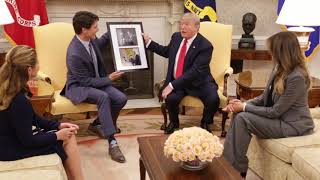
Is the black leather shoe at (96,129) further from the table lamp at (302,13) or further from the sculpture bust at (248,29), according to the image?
the sculpture bust at (248,29)

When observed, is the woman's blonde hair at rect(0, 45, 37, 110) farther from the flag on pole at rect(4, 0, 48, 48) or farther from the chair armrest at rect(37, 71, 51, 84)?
the flag on pole at rect(4, 0, 48, 48)

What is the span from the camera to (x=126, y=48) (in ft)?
11.7

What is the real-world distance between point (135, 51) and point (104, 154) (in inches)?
41.2

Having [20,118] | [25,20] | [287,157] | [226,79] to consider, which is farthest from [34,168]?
[25,20]

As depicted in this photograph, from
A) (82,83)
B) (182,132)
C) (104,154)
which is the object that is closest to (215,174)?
(182,132)

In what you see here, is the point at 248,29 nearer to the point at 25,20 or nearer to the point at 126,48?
the point at 126,48

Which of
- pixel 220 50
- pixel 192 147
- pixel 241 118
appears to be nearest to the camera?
pixel 192 147

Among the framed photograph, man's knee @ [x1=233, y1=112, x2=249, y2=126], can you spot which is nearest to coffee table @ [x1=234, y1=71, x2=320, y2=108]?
man's knee @ [x1=233, y1=112, x2=249, y2=126]

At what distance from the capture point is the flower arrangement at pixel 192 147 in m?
1.84

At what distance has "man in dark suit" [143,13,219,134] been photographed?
338 centimetres

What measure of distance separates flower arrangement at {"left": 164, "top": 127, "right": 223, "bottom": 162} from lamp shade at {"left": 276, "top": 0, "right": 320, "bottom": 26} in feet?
5.01

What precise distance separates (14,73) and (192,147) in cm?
100

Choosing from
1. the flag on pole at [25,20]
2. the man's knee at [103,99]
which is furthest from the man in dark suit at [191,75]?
the flag on pole at [25,20]

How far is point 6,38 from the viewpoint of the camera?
399 centimetres
